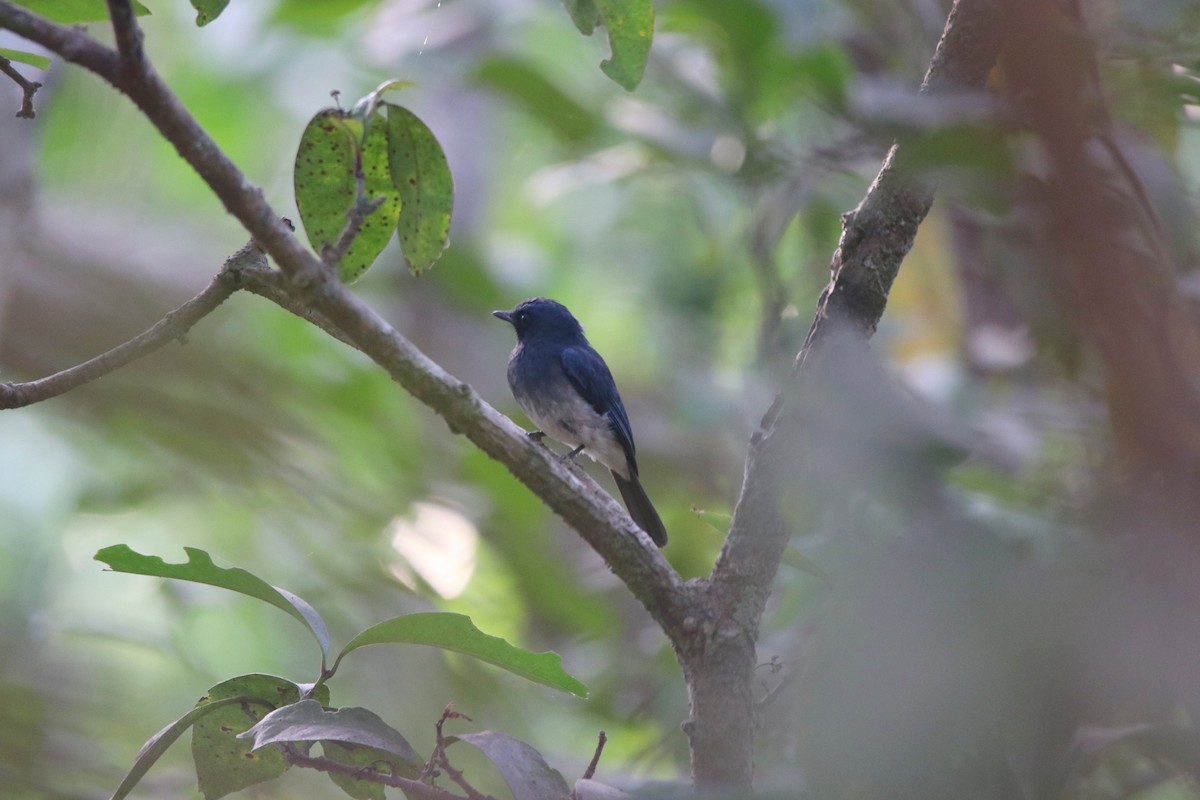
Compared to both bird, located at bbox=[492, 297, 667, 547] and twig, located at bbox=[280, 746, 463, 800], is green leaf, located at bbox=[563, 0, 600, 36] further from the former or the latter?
bird, located at bbox=[492, 297, 667, 547]

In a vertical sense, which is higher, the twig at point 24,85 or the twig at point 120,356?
the twig at point 24,85

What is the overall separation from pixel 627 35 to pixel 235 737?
47.2 inches

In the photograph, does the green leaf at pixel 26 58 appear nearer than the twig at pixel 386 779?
No

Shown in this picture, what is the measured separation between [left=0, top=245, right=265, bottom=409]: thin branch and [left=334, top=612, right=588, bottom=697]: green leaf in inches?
19.5

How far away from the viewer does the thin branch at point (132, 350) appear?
4.76 feet

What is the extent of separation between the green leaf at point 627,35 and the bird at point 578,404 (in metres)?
2.12

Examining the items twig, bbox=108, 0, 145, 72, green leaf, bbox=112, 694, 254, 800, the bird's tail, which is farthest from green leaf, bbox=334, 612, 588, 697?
the bird's tail

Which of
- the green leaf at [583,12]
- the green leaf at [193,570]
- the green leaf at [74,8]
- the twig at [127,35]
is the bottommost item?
the green leaf at [193,570]

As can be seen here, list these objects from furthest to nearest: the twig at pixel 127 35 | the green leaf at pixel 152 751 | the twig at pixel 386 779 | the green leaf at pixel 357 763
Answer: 1. the green leaf at pixel 357 763
2. the green leaf at pixel 152 751
3. the twig at pixel 386 779
4. the twig at pixel 127 35

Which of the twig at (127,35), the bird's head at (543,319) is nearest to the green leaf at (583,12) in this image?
the twig at (127,35)

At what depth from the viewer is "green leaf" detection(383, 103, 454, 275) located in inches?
58.4

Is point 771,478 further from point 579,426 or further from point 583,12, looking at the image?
point 579,426

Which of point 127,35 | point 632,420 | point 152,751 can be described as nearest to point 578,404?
point 632,420

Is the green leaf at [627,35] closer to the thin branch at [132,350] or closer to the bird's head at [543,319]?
the thin branch at [132,350]
